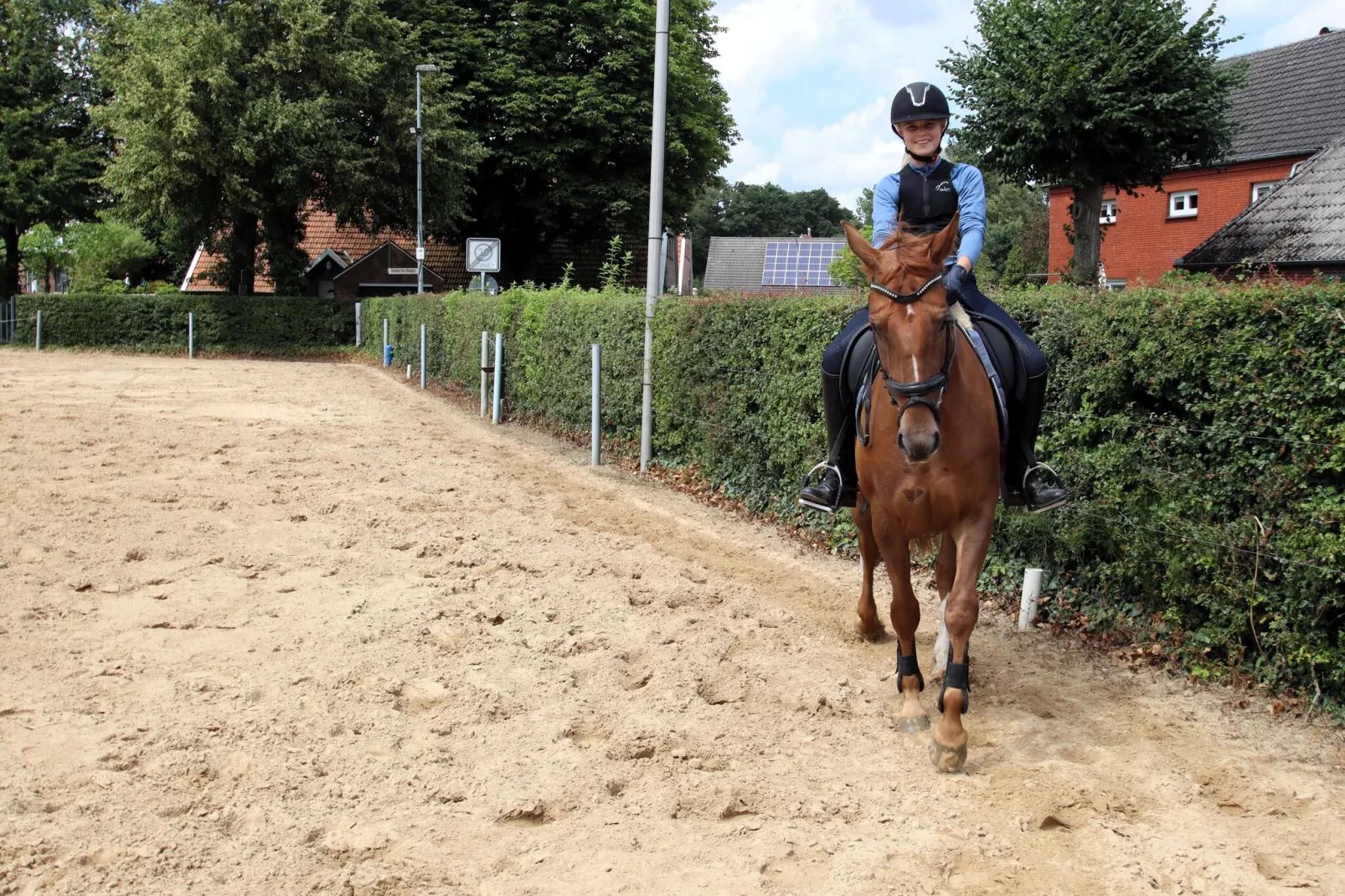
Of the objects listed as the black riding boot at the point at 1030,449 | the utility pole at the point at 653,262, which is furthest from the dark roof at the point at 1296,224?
the black riding boot at the point at 1030,449

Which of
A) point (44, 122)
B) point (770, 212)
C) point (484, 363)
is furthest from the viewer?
point (770, 212)

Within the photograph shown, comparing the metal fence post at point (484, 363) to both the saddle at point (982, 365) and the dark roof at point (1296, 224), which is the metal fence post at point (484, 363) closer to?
the saddle at point (982, 365)

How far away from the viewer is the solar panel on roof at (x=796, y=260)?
7045cm

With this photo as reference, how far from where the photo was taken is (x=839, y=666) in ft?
20.2

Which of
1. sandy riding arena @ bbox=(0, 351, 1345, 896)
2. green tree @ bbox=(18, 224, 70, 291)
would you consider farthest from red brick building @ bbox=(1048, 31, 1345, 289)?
green tree @ bbox=(18, 224, 70, 291)

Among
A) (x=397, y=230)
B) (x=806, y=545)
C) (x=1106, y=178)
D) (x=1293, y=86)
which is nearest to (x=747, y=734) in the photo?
(x=806, y=545)

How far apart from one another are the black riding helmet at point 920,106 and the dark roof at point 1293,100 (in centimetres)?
2898

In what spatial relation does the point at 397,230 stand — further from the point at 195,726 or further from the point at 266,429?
the point at 195,726

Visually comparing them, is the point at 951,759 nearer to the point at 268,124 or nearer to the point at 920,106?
the point at 920,106

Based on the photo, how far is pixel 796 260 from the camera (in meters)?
73.6

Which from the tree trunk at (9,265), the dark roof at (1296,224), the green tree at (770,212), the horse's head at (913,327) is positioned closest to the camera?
the horse's head at (913,327)

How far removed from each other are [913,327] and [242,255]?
1535 inches

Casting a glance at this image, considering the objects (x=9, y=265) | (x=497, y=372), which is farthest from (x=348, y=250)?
(x=497, y=372)

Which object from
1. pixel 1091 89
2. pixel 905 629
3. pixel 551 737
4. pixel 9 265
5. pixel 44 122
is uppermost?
pixel 44 122
